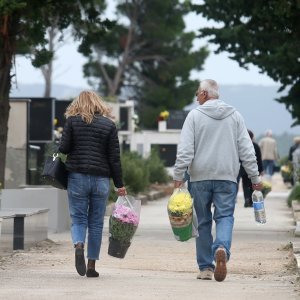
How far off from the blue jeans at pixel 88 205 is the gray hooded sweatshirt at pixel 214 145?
773 millimetres

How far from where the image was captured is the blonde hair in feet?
42.1

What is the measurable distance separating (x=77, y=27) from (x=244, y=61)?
11.4 ft

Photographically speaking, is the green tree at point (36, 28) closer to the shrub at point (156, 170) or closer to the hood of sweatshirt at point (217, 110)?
the hood of sweatshirt at point (217, 110)

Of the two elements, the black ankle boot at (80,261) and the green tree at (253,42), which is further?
the green tree at (253,42)

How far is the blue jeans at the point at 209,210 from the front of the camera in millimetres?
12641

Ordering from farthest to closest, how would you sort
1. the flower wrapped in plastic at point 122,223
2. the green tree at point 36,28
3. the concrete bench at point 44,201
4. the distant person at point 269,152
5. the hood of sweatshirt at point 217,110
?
the distant person at point 269,152, the green tree at point 36,28, the concrete bench at point 44,201, the flower wrapped in plastic at point 122,223, the hood of sweatshirt at point 217,110

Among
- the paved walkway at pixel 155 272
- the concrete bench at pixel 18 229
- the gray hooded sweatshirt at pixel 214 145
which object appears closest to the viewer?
the paved walkway at pixel 155 272

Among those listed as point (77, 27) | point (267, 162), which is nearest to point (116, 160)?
point (77, 27)

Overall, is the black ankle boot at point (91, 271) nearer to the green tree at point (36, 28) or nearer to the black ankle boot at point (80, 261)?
the black ankle boot at point (80, 261)

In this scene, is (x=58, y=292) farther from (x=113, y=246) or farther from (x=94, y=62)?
(x=94, y=62)

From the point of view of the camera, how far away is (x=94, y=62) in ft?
249

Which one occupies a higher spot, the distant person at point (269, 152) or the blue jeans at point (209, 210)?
the distant person at point (269, 152)

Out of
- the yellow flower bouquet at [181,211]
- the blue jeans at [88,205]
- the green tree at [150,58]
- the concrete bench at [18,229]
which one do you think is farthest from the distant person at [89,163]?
the green tree at [150,58]

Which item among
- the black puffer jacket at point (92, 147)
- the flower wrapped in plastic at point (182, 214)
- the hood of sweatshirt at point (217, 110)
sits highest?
the hood of sweatshirt at point (217, 110)
